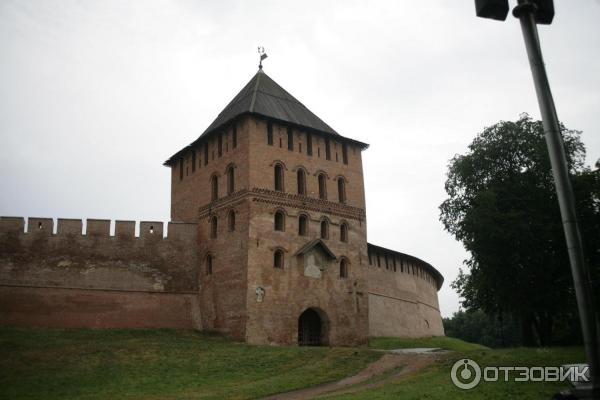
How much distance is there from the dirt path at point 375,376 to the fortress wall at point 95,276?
34.1ft

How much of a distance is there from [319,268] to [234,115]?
8.51 meters

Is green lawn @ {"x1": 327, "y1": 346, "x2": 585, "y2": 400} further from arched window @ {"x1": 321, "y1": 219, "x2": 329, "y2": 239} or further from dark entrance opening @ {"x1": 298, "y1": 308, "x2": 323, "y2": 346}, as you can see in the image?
arched window @ {"x1": 321, "y1": 219, "x2": 329, "y2": 239}

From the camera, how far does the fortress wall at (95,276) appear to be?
1041 inches

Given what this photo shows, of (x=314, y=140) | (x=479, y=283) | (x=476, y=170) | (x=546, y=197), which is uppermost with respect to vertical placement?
(x=314, y=140)

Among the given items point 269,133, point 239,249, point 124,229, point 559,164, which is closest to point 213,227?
point 239,249

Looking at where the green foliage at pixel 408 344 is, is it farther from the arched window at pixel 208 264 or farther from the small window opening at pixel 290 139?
the small window opening at pixel 290 139

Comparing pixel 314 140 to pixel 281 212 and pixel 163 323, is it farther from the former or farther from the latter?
pixel 163 323

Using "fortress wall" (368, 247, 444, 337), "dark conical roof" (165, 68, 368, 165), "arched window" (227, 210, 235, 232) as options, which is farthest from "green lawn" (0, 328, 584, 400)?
"fortress wall" (368, 247, 444, 337)

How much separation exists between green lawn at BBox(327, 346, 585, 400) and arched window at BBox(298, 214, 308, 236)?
1021 cm

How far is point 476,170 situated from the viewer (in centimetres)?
2723

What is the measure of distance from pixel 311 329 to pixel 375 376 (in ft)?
31.4

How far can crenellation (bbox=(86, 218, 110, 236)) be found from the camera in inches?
1118

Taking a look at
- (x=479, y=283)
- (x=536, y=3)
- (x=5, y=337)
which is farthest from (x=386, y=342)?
(x=536, y=3)

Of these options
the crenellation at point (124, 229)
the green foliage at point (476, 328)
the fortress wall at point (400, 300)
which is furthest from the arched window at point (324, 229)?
the green foliage at point (476, 328)
